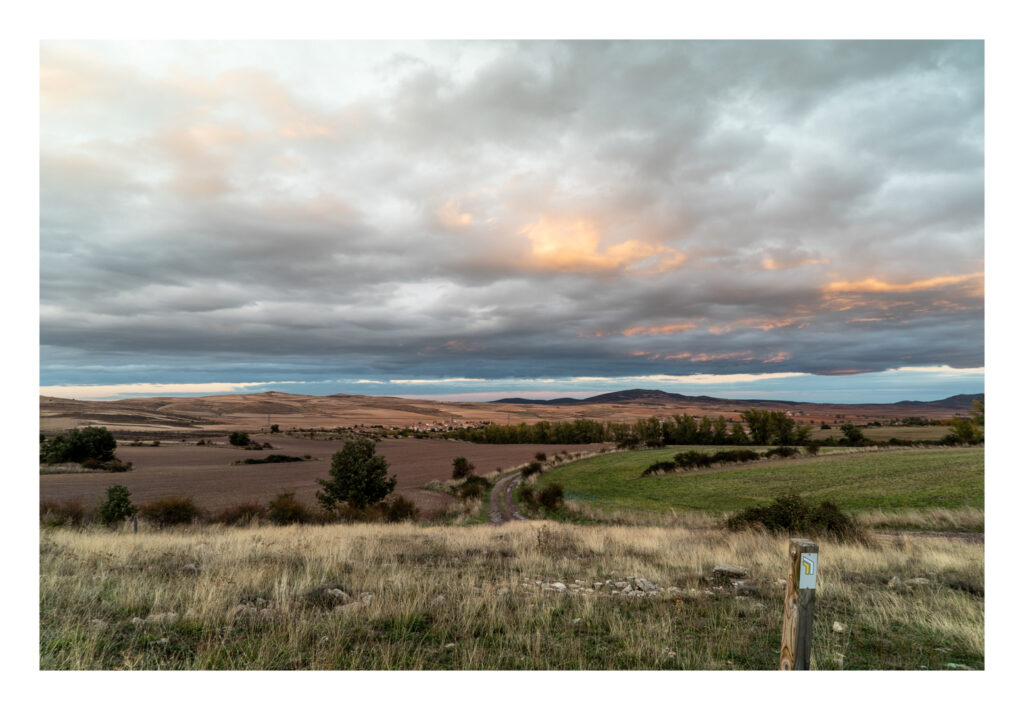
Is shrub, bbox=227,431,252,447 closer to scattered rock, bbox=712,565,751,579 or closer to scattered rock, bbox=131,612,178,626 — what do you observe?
scattered rock, bbox=131,612,178,626

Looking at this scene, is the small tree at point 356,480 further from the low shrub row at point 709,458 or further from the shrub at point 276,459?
the shrub at point 276,459

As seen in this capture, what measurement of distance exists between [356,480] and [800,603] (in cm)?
3126

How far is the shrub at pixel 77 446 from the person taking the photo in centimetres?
5603

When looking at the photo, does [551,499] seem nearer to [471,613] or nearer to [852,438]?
[471,613]

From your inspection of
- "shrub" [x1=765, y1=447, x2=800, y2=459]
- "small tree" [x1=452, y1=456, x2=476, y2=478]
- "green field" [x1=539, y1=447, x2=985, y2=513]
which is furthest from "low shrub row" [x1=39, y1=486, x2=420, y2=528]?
"shrub" [x1=765, y1=447, x2=800, y2=459]

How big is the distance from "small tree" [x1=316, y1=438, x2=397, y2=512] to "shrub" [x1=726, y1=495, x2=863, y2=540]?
74.2ft

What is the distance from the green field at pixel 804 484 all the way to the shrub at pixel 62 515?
32122 millimetres

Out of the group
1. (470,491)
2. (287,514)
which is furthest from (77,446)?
(287,514)

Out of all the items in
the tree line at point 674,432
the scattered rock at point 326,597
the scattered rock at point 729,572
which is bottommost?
the tree line at point 674,432

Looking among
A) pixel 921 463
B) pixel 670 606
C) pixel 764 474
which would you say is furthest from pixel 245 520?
pixel 921 463

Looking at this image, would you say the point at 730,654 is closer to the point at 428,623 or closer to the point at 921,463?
the point at 428,623

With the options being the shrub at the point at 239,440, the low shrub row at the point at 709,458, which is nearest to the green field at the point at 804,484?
the low shrub row at the point at 709,458
